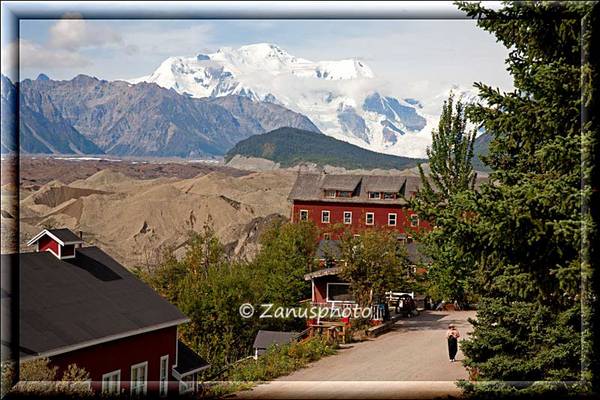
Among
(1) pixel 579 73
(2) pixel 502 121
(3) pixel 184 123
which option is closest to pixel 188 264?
(3) pixel 184 123

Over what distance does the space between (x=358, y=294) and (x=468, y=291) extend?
131cm

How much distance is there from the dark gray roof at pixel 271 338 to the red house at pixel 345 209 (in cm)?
55

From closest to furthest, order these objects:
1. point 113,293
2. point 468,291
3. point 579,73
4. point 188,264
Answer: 1. point 579,73
2. point 113,293
3. point 188,264
4. point 468,291

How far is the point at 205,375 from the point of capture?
928cm

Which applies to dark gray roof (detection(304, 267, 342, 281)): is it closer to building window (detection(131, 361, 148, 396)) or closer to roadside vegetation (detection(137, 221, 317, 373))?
roadside vegetation (detection(137, 221, 317, 373))

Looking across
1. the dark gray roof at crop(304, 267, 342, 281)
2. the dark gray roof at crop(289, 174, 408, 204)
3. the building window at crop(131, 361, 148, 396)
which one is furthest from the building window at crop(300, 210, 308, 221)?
the building window at crop(131, 361, 148, 396)

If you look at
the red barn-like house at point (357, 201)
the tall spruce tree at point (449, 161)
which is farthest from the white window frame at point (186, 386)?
the tall spruce tree at point (449, 161)

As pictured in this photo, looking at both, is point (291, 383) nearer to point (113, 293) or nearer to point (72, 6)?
point (113, 293)

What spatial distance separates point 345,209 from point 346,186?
11.3 inches

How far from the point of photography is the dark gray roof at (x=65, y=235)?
28.1 feet

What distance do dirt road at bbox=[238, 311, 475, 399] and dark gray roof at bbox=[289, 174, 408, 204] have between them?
1.54m

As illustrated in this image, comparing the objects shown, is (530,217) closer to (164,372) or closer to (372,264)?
(372,264)

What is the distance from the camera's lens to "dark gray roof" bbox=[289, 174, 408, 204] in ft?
31.1

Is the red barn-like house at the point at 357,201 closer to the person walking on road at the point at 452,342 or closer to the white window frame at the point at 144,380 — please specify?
the person walking on road at the point at 452,342
